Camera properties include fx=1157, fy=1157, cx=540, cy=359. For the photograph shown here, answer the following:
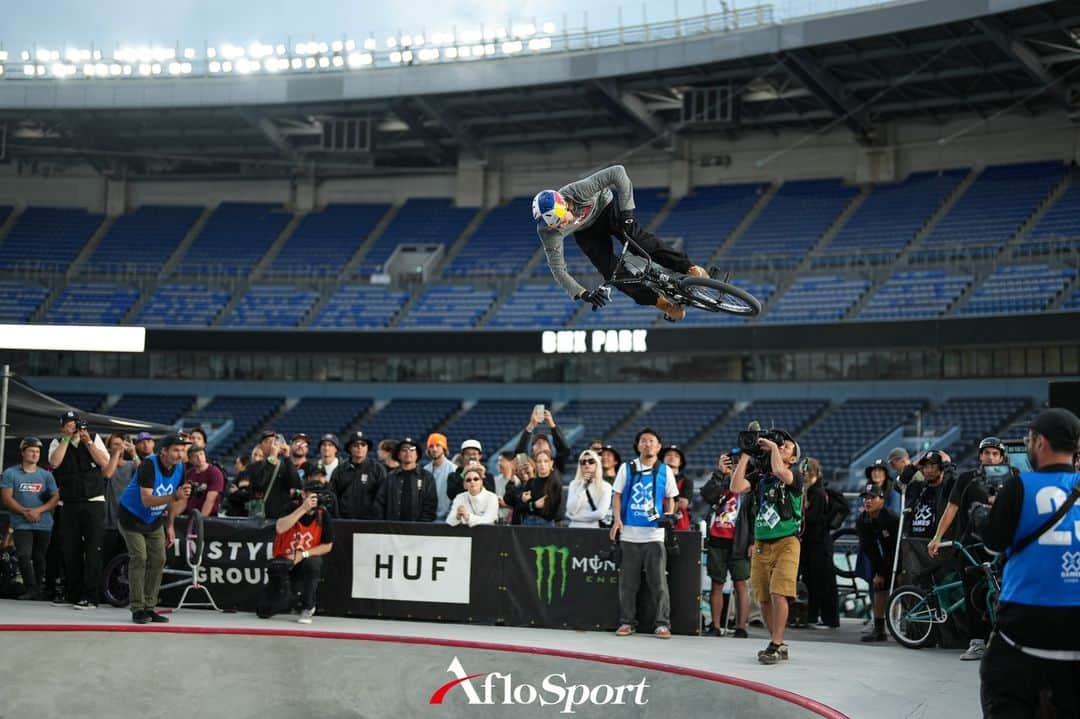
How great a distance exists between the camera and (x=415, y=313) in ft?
128

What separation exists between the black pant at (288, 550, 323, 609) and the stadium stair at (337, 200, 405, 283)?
29.9 meters

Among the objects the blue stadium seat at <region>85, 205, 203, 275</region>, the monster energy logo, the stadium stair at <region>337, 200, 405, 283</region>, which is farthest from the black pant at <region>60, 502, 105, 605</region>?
the blue stadium seat at <region>85, 205, 203, 275</region>

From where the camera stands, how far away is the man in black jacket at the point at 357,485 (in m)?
12.9

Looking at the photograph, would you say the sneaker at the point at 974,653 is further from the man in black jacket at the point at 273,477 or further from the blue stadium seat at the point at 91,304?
the blue stadium seat at the point at 91,304

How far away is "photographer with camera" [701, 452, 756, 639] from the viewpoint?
37.2ft

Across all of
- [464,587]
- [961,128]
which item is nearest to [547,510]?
[464,587]

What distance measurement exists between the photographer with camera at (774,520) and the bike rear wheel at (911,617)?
1.79m

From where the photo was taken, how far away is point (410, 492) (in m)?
12.7

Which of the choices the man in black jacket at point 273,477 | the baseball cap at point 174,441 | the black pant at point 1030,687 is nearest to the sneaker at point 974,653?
the black pant at point 1030,687

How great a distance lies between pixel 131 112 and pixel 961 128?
27781 mm

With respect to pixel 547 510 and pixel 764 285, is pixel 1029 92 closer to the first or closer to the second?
pixel 764 285

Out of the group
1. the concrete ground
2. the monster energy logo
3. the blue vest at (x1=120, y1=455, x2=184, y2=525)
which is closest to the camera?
the concrete ground

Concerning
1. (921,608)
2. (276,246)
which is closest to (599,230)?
(921,608)

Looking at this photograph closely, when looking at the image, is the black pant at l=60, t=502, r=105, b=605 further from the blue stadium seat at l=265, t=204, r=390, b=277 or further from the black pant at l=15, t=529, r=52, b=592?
the blue stadium seat at l=265, t=204, r=390, b=277
